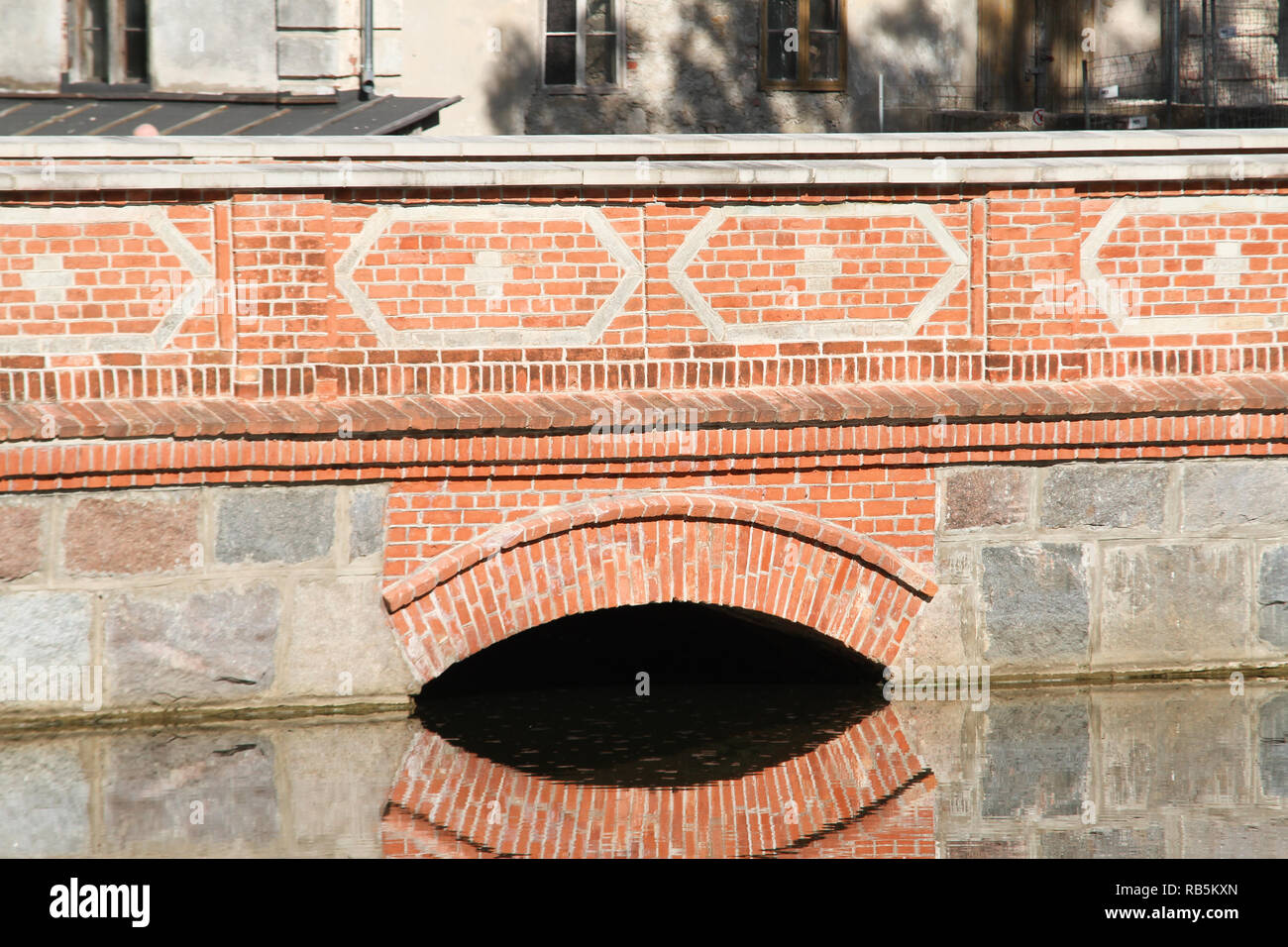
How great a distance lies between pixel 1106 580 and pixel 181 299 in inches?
182

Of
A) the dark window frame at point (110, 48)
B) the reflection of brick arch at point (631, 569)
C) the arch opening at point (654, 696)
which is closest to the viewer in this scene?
the arch opening at point (654, 696)

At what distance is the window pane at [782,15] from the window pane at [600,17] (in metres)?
1.66

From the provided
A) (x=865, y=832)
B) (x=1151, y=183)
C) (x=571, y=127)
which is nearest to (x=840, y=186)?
(x=1151, y=183)

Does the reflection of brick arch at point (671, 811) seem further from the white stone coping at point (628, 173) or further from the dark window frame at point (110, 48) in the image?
the dark window frame at point (110, 48)

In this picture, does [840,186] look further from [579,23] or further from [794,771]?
[579,23]

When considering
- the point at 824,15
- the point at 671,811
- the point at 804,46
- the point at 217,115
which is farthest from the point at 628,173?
the point at 824,15

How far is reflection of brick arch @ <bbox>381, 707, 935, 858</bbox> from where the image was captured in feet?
19.6

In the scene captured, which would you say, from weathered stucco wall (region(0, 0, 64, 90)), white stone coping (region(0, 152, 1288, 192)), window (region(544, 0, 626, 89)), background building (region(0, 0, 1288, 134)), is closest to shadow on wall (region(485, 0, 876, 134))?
background building (region(0, 0, 1288, 134))

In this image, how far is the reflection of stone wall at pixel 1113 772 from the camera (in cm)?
605

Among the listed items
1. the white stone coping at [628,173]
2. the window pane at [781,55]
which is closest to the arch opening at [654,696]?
the white stone coping at [628,173]

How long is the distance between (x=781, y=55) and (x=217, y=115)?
609cm

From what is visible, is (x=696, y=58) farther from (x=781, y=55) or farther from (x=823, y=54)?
(x=823, y=54)

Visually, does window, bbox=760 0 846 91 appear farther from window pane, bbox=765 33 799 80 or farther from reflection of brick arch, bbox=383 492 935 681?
reflection of brick arch, bbox=383 492 935 681

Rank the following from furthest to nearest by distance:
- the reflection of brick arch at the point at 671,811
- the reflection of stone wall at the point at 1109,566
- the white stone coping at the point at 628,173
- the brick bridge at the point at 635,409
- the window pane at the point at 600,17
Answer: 1. the window pane at the point at 600,17
2. the reflection of stone wall at the point at 1109,566
3. the brick bridge at the point at 635,409
4. the white stone coping at the point at 628,173
5. the reflection of brick arch at the point at 671,811
